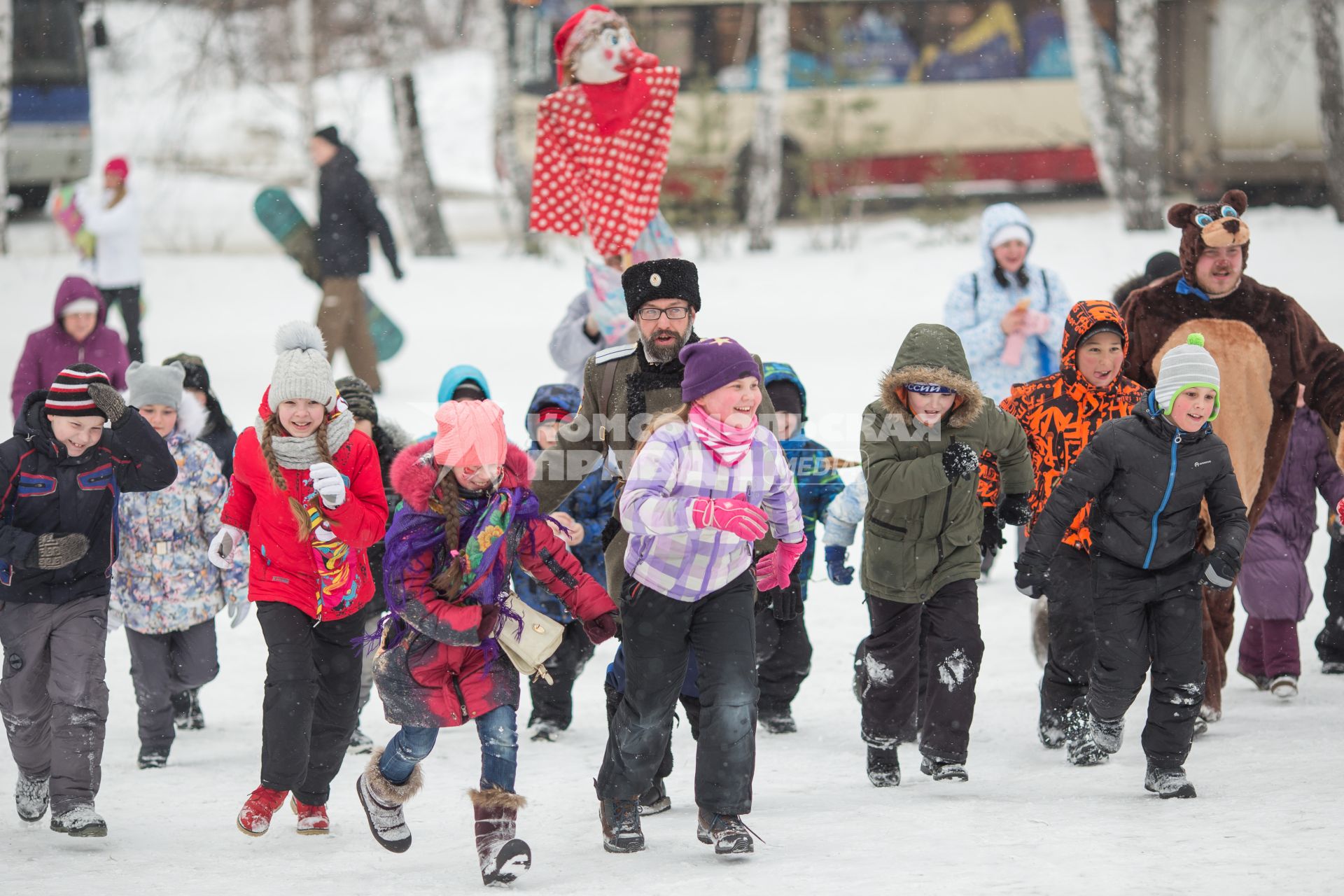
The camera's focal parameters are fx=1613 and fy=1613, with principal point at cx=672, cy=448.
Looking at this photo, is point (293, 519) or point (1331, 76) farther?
point (1331, 76)

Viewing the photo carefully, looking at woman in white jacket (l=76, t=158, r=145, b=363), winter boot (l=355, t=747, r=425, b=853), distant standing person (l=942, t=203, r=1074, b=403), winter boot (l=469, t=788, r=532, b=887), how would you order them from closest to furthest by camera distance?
1. winter boot (l=469, t=788, r=532, b=887)
2. winter boot (l=355, t=747, r=425, b=853)
3. distant standing person (l=942, t=203, r=1074, b=403)
4. woman in white jacket (l=76, t=158, r=145, b=363)

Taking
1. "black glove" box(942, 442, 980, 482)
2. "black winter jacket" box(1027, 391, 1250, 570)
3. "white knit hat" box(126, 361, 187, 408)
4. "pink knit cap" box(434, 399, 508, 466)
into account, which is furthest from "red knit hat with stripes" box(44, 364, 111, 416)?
"black winter jacket" box(1027, 391, 1250, 570)

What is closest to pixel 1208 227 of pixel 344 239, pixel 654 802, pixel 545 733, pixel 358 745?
pixel 654 802

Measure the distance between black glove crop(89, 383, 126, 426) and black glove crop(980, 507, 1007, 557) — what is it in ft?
9.72

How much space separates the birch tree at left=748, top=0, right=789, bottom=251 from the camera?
1791 centimetres

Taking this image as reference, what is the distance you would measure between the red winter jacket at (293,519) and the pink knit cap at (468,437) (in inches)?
21.2

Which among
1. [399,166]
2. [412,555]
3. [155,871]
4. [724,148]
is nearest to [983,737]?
[412,555]

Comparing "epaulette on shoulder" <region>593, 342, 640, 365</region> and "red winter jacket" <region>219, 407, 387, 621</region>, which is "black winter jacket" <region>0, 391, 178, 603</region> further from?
"epaulette on shoulder" <region>593, 342, 640, 365</region>

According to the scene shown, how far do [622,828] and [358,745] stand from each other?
193 cm

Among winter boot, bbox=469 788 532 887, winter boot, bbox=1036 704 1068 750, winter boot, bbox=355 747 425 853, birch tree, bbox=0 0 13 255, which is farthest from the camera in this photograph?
birch tree, bbox=0 0 13 255

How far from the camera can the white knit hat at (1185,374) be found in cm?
515

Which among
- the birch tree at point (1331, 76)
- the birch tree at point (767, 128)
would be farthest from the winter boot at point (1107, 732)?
the birch tree at point (1331, 76)

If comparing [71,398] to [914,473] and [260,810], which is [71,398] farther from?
[914,473]

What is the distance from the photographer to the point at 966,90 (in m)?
19.7
